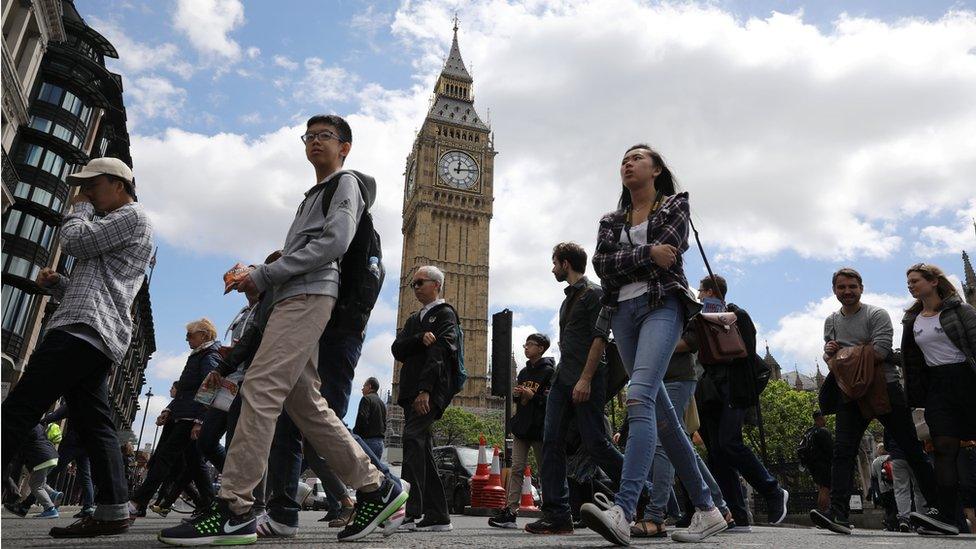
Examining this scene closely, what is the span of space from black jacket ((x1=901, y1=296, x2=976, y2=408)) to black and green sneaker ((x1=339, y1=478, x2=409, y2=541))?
382cm

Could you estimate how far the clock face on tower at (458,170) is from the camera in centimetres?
7506

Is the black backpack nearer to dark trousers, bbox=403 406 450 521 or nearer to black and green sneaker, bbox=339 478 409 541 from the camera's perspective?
black and green sneaker, bbox=339 478 409 541

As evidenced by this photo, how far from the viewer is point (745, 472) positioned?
5.30 meters

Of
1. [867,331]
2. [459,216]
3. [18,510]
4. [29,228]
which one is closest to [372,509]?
[867,331]

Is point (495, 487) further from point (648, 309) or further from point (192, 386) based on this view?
point (648, 309)

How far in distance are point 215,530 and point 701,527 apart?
2234 mm

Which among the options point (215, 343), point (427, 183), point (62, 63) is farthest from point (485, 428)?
point (215, 343)

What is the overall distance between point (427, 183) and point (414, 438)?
70405 millimetres

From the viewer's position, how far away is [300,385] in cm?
327

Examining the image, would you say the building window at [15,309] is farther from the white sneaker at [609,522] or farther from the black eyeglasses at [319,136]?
the white sneaker at [609,522]

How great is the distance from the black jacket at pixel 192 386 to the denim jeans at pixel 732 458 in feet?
13.6

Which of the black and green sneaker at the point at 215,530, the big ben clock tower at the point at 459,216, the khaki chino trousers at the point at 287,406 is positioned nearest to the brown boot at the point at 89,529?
the black and green sneaker at the point at 215,530

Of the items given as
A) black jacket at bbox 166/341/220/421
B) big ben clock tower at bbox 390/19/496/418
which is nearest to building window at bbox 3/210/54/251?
black jacket at bbox 166/341/220/421

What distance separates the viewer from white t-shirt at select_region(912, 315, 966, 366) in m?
4.76
